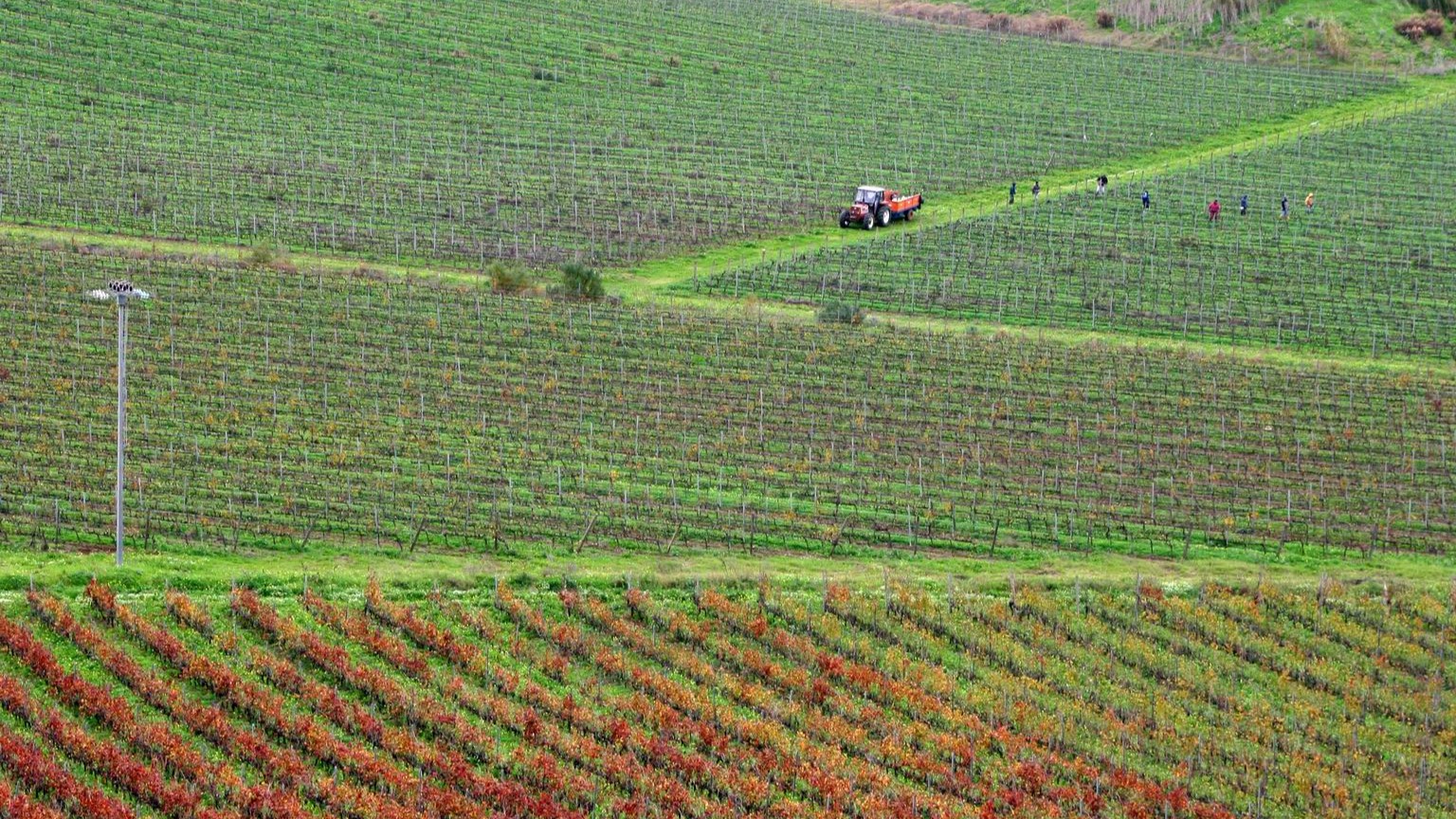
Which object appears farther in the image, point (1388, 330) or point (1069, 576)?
point (1388, 330)

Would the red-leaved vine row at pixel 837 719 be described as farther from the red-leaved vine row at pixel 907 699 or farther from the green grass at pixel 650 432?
the green grass at pixel 650 432

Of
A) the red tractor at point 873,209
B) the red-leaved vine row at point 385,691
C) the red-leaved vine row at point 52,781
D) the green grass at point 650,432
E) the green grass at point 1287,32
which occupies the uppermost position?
the green grass at point 1287,32

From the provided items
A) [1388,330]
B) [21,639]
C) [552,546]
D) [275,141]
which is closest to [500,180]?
[275,141]

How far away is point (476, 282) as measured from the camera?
6625cm

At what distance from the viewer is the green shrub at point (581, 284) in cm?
6550

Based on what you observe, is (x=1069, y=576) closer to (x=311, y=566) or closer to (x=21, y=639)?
(x=311, y=566)

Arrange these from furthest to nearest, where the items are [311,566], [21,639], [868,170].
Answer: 1. [868,170]
2. [311,566]
3. [21,639]

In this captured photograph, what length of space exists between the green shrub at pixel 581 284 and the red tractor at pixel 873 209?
651 inches

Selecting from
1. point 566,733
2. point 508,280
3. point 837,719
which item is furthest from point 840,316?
point 566,733

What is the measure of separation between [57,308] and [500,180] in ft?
91.7

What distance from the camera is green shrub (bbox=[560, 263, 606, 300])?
2579 inches

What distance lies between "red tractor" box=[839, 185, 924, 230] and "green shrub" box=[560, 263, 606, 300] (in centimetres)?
1653

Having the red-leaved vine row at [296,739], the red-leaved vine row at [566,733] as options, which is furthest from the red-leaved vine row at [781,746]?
the red-leaved vine row at [296,739]

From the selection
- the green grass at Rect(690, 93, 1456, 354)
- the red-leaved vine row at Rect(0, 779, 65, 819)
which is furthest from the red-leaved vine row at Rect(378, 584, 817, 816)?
the green grass at Rect(690, 93, 1456, 354)
